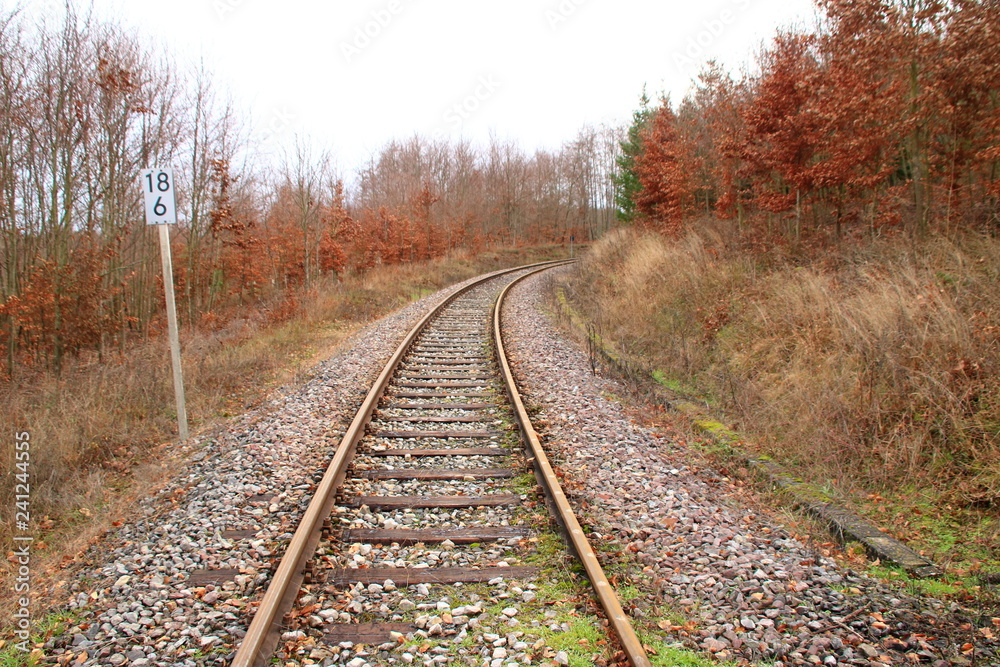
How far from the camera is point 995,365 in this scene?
454cm

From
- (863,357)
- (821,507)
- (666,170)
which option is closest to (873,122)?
(863,357)

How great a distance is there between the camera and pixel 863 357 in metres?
5.56

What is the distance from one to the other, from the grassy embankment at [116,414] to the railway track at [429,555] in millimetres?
1662

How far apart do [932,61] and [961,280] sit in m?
3.95

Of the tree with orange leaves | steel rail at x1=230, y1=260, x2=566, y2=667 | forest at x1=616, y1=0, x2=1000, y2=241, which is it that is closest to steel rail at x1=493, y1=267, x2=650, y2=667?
steel rail at x1=230, y1=260, x2=566, y2=667

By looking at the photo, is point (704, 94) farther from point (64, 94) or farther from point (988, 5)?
point (64, 94)

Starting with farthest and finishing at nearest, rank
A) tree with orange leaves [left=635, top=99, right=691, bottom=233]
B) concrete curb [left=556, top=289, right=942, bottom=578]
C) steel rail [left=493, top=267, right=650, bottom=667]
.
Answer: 1. tree with orange leaves [left=635, top=99, right=691, bottom=233]
2. concrete curb [left=556, top=289, right=942, bottom=578]
3. steel rail [left=493, top=267, right=650, bottom=667]

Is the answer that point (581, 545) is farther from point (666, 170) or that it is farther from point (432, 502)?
point (666, 170)

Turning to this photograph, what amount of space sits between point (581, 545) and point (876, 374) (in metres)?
3.52

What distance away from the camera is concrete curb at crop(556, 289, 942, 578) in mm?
3551

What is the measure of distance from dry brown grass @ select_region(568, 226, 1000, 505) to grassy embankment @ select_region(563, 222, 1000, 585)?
0.6 inches

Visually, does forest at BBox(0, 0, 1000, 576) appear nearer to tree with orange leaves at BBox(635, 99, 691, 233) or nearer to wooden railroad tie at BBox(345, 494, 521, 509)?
tree with orange leaves at BBox(635, 99, 691, 233)

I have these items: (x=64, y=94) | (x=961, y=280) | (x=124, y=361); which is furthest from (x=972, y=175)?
(x=64, y=94)

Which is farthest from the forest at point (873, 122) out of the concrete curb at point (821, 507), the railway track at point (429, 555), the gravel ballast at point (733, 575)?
the railway track at point (429, 555)
